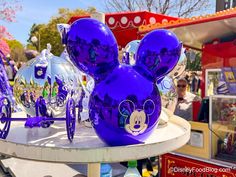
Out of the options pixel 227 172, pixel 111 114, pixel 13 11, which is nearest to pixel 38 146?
pixel 111 114

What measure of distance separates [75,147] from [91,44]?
11.7 inches

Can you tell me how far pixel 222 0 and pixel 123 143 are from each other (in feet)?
22.4

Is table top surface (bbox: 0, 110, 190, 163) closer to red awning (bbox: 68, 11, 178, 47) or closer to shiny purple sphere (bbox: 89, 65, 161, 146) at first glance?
shiny purple sphere (bbox: 89, 65, 161, 146)

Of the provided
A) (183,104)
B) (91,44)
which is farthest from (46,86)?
(183,104)

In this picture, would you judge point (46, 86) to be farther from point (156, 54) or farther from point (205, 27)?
point (205, 27)

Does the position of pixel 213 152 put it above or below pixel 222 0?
below

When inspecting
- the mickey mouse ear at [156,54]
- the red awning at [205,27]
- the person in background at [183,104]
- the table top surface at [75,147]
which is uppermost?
the red awning at [205,27]

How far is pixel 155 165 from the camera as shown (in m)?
3.87

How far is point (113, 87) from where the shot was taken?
2.79 feet

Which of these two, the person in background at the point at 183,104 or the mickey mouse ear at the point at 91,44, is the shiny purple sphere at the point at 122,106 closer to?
the mickey mouse ear at the point at 91,44

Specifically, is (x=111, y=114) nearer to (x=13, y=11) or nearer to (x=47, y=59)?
(x=47, y=59)

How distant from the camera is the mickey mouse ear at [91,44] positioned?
0.82 meters

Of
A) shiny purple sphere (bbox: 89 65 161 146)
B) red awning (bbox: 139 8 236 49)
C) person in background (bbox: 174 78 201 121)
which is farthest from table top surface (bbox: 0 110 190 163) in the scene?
person in background (bbox: 174 78 201 121)

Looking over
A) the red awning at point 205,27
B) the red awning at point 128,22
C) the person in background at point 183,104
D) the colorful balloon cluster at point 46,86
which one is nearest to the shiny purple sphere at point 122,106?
the colorful balloon cluster at point 46,86
